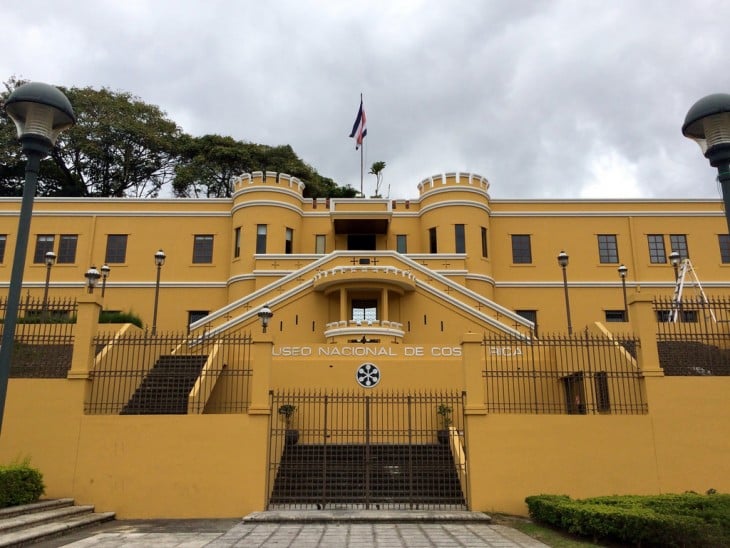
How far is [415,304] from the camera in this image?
25016 mm

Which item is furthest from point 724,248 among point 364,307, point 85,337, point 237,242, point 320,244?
point 85,337

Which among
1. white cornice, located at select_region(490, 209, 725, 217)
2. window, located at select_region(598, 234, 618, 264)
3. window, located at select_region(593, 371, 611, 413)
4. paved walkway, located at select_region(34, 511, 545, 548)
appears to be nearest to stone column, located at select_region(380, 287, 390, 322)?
window, located at select_region(593, 371, 611, 413)

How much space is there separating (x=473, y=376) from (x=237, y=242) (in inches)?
818

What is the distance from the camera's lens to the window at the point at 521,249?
31828 millimetres

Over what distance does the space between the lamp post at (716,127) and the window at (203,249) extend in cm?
2687

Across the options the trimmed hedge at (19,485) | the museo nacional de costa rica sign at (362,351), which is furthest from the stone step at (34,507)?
the museo nacional de costa rica sign at (362,351)

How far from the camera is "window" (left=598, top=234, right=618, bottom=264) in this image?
3145 cm

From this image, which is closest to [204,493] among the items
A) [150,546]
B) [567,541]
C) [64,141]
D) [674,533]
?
[150,546]

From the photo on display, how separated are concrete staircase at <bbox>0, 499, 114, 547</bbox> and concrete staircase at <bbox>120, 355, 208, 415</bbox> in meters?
2.75

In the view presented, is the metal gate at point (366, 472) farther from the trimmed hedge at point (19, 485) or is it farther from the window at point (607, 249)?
the window at point (607, 249)

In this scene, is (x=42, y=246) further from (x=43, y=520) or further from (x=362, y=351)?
(x=43, y=520)

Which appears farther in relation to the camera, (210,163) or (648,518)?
(210,163)

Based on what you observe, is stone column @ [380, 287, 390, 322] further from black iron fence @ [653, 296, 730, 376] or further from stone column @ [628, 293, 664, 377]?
stone column @ [628, 293, 664, 377]

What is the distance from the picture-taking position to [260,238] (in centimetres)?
3075
